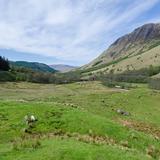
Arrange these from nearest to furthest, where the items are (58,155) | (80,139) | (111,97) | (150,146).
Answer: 1. (58,155)
2. (80,139)
3. (150,146)
4. (111,97)

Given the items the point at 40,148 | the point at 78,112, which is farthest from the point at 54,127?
the point at 40,148

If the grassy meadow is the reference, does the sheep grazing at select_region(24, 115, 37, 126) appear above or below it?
above

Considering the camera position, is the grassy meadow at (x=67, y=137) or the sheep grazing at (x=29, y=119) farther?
the sheep grazing at (x=29, y=119)

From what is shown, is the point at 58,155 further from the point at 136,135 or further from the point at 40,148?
the point at 136,135

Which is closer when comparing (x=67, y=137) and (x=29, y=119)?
(x=67, y=137)

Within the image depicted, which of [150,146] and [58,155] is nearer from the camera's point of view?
[58,155]

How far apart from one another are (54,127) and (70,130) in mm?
1333

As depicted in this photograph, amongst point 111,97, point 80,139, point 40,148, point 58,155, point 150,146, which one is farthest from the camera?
point 111,97

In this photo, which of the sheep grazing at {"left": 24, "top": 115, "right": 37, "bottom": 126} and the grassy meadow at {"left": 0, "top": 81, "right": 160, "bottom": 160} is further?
the sheep grazing at {"left": 24, "top": 115, "right": 37, "bottom": 126}

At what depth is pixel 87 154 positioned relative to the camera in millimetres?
17797

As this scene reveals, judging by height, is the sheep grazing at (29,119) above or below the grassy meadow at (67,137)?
above

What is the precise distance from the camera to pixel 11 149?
18812 mm

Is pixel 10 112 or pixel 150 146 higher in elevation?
pixel 10 112

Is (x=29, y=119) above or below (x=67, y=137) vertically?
above
